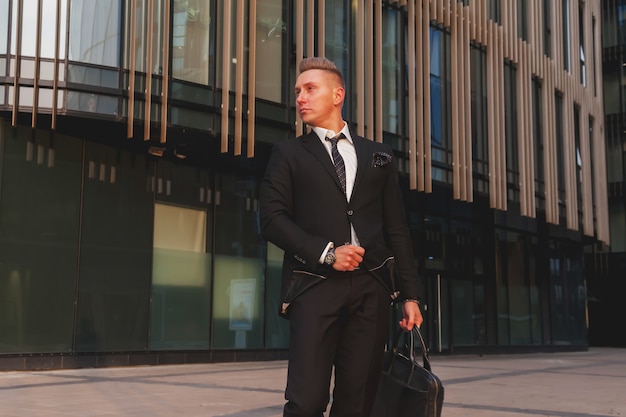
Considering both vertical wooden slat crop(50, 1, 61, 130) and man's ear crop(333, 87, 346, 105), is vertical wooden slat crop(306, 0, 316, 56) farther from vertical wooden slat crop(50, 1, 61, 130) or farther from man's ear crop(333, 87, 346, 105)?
man's ear crop(333, 87, 346, 105)

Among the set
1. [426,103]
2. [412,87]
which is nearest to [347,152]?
[412,87]

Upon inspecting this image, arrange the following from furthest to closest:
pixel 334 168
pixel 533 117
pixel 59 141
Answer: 1. pixel 533 117
2. pixel 59 141
3. pixel 334 168

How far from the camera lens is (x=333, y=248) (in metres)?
3.09

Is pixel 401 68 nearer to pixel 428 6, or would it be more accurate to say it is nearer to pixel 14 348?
pixel 428 6

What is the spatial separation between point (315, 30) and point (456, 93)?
4.63 meters

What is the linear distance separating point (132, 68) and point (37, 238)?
311 centimetres

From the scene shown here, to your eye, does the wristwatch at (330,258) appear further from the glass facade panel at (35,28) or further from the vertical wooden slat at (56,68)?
the glass facade panel at (35,28)

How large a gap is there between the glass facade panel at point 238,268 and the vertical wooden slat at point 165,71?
291 cm

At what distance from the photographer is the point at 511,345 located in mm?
24234

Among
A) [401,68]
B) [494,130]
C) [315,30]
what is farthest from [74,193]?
[494,130]

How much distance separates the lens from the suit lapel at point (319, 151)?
10.7 ft

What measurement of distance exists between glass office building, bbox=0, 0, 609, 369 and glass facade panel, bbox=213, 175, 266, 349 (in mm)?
39

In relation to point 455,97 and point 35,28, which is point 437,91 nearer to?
point 455,97

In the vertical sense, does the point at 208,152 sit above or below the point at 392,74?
below
